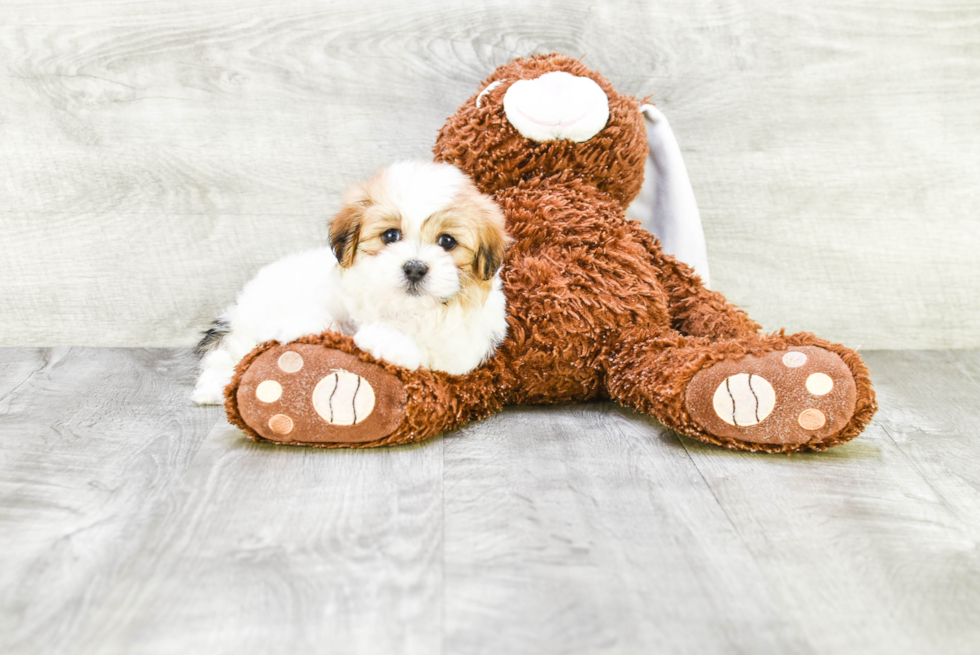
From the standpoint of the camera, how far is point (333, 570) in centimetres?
85

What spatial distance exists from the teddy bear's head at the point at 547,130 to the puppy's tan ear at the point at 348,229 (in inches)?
14.4

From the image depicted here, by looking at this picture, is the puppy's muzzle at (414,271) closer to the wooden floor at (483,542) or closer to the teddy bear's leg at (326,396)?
the teddy bear's leg at (326,396)

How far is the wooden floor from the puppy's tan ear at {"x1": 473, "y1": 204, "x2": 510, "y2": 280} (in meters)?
0.27

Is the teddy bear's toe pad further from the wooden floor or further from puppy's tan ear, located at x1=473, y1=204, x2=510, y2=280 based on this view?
puppy's tan ear, located at x1=473, y1=204, x2=510, y2=280

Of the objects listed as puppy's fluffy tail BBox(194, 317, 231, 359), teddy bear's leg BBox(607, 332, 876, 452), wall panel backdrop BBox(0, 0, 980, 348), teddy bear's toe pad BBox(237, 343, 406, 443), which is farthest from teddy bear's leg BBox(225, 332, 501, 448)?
wall panel backdrop BBox(0, 0, 980, 348)

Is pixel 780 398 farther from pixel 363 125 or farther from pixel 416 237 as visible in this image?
pixel 363 125

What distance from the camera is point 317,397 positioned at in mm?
1155

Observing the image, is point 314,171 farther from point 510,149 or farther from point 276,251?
point 510,149

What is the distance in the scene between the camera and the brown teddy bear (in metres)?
1.17

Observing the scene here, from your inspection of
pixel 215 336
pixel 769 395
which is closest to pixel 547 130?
pixel 769 395

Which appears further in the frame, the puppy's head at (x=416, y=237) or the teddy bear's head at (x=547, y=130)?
A: the teddy bear's head at (x=547, y=130)

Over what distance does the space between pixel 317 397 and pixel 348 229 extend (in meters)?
0.25

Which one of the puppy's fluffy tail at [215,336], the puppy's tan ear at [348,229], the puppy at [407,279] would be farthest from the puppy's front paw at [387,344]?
the puppy's fluffy tail at [215,336]

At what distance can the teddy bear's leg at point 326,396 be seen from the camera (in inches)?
45.6
